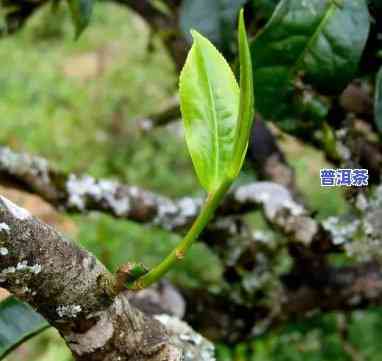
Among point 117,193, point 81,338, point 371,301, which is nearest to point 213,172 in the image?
point 81,338

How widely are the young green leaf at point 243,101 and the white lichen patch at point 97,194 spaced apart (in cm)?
58

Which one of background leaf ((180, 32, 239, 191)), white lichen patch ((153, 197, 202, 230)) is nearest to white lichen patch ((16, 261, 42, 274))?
background leaf ((180, 32, 239, 191))

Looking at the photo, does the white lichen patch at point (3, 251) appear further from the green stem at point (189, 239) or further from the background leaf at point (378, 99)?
the background leaf at point (378, 99)

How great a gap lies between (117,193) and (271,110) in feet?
1.24

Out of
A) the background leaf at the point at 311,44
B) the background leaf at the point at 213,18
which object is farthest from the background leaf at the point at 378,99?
the background leaf at the point at 213,18

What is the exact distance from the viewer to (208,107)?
49 centimetres

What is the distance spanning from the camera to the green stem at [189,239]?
45 cm

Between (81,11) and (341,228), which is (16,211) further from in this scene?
(341,228)

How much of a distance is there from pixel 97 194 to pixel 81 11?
0.39m

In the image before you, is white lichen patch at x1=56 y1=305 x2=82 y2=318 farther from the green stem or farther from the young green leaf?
the young green leaf

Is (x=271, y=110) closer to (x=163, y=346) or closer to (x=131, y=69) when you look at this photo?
(x=163, y=346)

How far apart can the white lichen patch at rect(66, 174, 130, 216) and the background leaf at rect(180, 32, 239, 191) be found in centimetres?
53

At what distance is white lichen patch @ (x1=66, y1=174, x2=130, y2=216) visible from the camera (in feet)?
3.32

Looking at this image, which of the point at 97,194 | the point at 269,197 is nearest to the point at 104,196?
the point at 97,194
